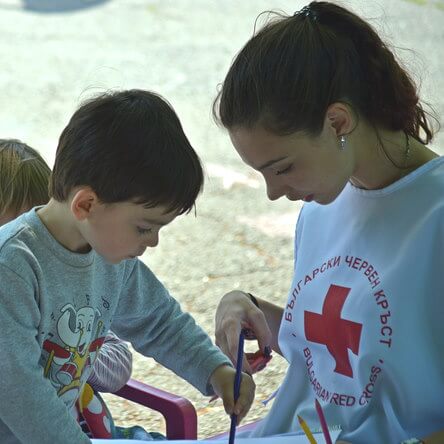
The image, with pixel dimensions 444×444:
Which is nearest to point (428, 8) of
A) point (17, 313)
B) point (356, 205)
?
point (356, 205)

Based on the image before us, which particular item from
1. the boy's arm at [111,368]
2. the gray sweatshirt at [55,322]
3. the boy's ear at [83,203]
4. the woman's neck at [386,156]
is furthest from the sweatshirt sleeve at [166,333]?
the woman's neck at [386,156]

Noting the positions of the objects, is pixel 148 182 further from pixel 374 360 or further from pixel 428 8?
pixel 428 8

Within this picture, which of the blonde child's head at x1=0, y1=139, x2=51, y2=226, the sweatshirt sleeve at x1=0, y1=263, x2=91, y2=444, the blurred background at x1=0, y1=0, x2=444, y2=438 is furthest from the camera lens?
the blurred background at x1=0, y1=0, x2=444, y2=438

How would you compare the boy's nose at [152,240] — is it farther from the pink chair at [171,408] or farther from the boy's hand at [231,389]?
the pink chair at [171,408]

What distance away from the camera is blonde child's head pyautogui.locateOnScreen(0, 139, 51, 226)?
1.90 m

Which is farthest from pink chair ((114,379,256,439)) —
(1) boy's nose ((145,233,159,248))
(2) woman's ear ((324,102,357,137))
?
(2) woman's ear ((324,102,357,137))

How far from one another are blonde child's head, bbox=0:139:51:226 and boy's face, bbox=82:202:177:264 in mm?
449

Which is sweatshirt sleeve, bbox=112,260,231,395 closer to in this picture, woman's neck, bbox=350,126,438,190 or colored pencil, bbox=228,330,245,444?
colored pencil, bbox=228,330,245,444

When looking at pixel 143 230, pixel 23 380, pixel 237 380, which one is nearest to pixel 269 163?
pixel 143 230

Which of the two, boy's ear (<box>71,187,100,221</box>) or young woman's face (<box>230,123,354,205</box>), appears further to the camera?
young woman's face (<box>230,123,354,205</box>)

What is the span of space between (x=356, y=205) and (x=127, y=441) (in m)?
0.55

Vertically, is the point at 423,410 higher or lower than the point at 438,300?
lower

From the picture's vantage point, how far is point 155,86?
547 centimetres

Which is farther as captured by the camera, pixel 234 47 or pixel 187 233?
pixel 234 47
